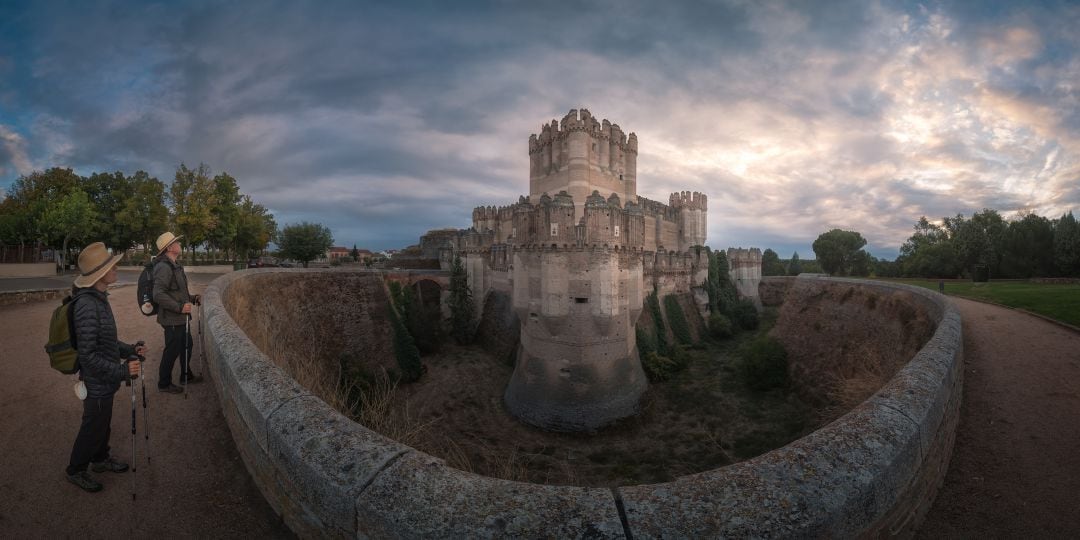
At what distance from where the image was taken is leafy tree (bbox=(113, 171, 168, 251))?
3067 cm

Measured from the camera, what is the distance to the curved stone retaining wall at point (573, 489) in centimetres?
220

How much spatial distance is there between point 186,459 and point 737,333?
32979 millimetres

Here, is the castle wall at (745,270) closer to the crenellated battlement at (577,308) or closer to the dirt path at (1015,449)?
the crenellated battlement at (577,308)

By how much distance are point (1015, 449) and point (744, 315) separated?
28.5 m

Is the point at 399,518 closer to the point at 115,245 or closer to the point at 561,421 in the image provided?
the point at 561,421

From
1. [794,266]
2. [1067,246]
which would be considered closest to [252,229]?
[1067,246]

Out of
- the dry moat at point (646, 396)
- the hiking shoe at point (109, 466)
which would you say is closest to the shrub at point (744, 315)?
the dry moat at point (646, 396)

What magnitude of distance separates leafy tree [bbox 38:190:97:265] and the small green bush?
38.9 m

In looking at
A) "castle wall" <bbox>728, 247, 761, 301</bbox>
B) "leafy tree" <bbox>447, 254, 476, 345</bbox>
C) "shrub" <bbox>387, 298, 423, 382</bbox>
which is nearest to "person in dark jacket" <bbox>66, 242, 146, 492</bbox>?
"shrub" <bbox>387, 298, 423, 382</bbox>

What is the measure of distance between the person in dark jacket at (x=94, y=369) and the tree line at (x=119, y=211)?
29.7m

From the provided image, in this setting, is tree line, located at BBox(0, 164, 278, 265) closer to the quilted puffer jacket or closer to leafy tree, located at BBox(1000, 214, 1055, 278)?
A: the quilted puffer jacket

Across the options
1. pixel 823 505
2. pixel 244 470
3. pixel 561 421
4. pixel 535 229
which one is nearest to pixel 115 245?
pixel 535 229

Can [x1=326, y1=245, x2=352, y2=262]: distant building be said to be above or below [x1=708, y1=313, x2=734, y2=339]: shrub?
above

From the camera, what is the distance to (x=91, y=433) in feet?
12.3
